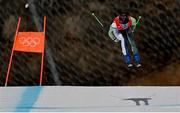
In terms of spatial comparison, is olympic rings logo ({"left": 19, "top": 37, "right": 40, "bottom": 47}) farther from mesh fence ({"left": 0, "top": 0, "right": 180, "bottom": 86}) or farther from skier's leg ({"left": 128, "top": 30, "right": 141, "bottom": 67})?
skier's leg ({"left": 128, "top": 30, "right": 141, "bottom": 67})

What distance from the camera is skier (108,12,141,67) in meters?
3.11

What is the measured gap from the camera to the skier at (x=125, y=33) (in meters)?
3.11

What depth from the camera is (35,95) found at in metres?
2.27

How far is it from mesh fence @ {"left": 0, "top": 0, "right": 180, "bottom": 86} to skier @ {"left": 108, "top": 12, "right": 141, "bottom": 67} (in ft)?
0.63

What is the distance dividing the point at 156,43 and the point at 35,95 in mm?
1462

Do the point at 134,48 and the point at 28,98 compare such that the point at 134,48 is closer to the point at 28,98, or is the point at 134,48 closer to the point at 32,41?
the point at 32,41

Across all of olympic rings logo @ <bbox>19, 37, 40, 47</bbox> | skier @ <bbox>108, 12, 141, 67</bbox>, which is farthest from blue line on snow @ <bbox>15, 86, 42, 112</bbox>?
skier @ <bbox>108, 12, 141, 67</bbox>

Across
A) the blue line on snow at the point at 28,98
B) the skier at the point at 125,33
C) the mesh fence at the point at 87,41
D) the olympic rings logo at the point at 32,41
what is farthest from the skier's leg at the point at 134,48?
the blue line on snow at the point at 28,98

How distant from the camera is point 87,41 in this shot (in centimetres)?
350

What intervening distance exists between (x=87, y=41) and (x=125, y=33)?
449mm

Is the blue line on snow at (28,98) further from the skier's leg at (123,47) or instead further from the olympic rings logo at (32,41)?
the skier's leg at (123,47)

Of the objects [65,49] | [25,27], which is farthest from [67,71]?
[25,27]

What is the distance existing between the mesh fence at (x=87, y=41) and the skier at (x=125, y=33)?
0.63 ft

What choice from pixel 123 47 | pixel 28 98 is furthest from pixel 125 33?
pixel 28 98
